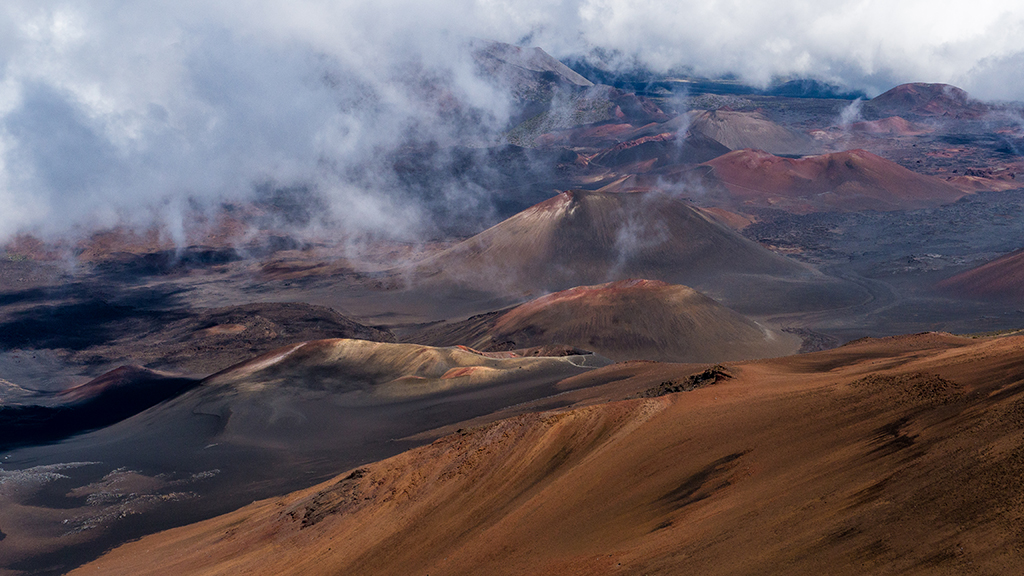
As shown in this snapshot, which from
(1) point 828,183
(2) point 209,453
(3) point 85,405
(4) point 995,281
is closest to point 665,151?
(1) point 828,183

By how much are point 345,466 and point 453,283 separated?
44099 mm

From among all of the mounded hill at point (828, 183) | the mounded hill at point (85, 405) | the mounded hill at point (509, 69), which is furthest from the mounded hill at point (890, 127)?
the mounded hill at point (85, 405)

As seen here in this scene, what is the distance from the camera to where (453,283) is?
68.8 m

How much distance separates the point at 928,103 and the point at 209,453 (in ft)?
675

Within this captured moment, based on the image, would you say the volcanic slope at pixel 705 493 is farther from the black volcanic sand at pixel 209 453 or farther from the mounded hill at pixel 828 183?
the mounded hill at pixel 828 183

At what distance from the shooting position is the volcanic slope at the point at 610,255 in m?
65.6

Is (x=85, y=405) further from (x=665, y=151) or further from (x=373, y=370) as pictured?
(x=665, y=151)

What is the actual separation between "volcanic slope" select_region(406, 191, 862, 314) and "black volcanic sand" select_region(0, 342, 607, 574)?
3076 centimetres

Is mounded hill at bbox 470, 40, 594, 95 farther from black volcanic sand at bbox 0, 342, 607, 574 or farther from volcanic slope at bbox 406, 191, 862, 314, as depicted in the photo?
black volcanic sand at bbox 0, 342, 607, 574

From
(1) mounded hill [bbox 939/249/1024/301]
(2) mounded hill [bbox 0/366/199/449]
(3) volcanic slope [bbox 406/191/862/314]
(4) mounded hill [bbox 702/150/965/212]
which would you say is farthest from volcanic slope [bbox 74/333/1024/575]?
(4) mounded hill [bbox 702/150/965/212]

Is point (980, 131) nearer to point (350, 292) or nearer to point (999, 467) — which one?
point (350, 292)

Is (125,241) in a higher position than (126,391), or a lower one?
higher

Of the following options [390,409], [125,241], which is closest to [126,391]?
[390,409]

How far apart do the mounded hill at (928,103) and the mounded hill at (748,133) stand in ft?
143
